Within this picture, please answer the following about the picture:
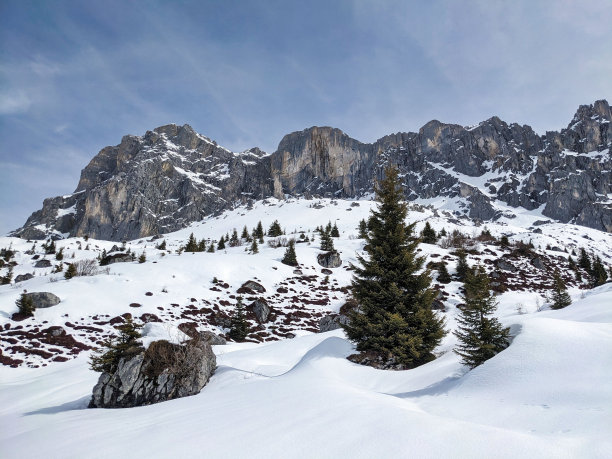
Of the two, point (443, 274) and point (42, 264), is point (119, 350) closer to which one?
point (443, 274)

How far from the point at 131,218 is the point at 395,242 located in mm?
184975

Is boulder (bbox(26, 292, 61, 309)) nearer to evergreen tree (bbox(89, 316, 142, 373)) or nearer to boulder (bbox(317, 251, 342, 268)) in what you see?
evergreen tree (bbox(89, 316, 142, 373))

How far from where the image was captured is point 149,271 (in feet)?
118

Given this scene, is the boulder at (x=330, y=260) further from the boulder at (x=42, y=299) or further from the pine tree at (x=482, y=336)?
the pine tree at (x=482, y=336)

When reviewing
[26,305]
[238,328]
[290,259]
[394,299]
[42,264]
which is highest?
[42,264]

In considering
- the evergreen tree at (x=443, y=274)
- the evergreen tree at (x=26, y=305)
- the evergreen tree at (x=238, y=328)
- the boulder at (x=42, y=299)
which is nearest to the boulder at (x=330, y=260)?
the evergreen tree at (x=443, y=274)

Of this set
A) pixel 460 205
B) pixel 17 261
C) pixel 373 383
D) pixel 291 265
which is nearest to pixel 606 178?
pixel 460 205

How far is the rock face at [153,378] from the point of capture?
9531mm

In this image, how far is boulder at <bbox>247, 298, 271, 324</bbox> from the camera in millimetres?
31620

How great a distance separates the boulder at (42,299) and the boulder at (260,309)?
1720 centimetres

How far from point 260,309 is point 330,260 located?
67.3 feet

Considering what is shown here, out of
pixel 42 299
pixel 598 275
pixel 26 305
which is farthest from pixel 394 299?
pixel 598 275

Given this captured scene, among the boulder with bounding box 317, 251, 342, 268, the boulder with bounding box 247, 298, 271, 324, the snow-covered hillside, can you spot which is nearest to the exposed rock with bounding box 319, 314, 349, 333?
Result: the boulder with bounding box 247, 298, 271, 324

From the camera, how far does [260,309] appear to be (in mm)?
32094
